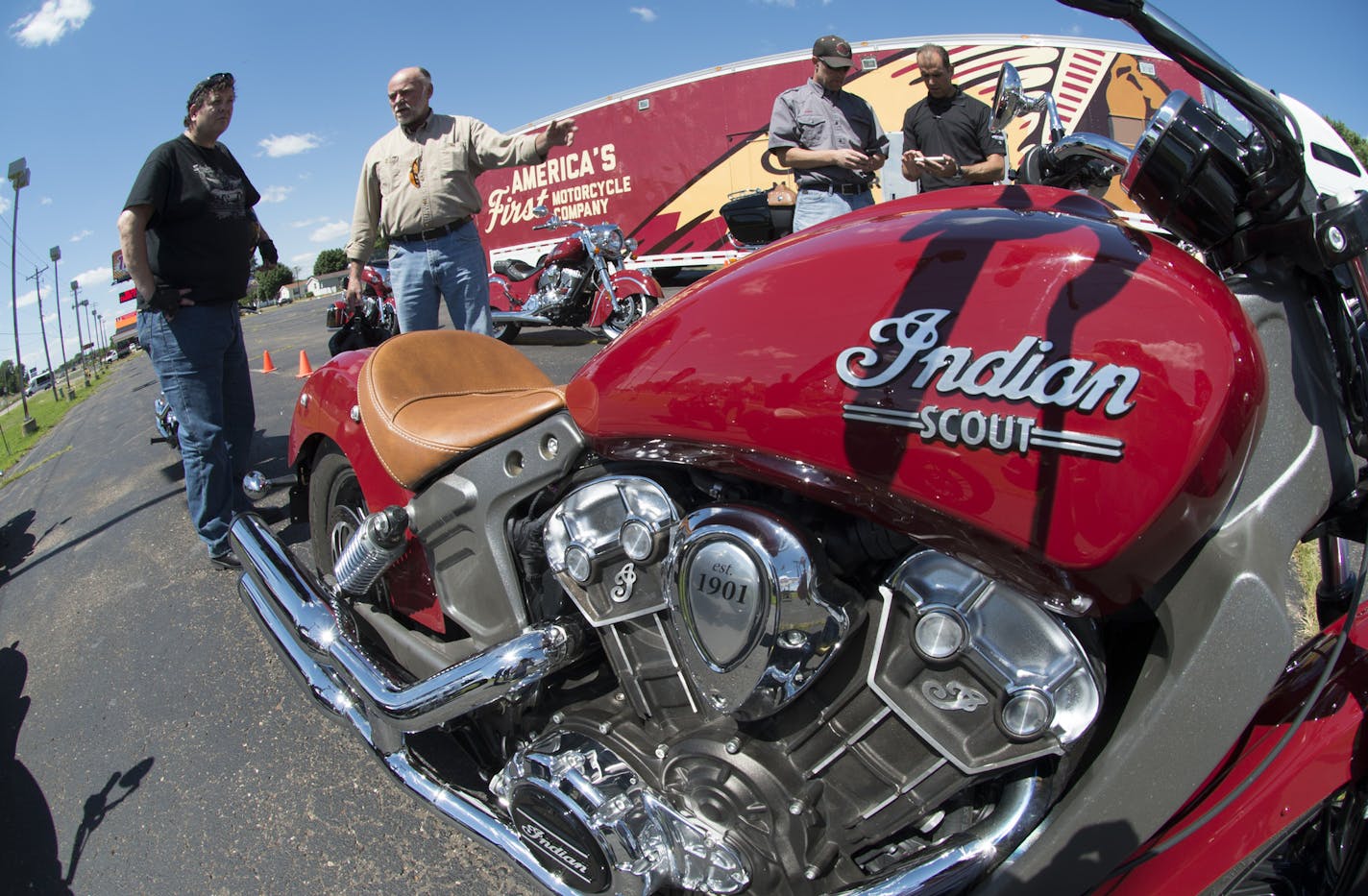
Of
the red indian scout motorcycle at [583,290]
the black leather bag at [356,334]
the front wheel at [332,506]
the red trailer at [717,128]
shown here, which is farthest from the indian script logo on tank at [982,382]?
the black leather bag at [356,334]

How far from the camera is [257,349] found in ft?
42.5

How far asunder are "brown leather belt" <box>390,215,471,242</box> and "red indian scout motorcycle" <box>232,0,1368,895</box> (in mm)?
2781

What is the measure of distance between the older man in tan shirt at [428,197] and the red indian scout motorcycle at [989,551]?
2.75 m

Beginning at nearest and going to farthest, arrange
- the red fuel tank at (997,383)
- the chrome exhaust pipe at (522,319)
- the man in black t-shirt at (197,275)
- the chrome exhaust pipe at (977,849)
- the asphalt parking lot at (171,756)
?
1. the red fuel tank at (997,383)
2. the chrome exhaust pipe at (977,849)
3. the asphalt parking lot at (171,756)
4. the man in black t-shirt at (197,275)
5. the chrome exhaust pipe at (522,319)

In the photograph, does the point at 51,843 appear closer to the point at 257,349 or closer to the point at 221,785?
the point at 221,785

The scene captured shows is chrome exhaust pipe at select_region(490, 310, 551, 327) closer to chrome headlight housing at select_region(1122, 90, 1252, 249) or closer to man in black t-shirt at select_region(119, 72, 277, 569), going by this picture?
man in black t-shirt at select_region(119, 72, 277, 569)

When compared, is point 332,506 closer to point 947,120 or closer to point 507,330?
point 947,120

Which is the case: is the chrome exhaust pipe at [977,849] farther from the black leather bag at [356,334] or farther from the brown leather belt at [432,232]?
the black leather bag at [356,334]

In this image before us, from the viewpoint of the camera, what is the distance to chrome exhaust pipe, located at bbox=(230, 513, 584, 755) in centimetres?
164

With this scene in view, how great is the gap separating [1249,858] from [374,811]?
1921 mm

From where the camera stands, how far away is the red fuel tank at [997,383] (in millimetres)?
1028

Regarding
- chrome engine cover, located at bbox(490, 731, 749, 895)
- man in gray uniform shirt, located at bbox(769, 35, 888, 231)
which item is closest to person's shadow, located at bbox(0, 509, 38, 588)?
chrome engine cover, located at bbox(490, 731, 749, 895)

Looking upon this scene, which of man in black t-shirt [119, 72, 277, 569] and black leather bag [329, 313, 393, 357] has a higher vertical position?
man in black t-shirt [119, 72, 277, 569]

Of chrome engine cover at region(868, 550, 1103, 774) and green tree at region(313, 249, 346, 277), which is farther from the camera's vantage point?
green tree at region(313, 249, 346, 277)
